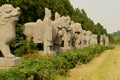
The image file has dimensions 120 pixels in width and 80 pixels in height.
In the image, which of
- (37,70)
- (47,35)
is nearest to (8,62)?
(37,70)

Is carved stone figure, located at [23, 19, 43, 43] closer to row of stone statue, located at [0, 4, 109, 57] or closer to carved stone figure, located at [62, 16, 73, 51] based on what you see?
row of stone statue, located at [0, 4, 109, 57]

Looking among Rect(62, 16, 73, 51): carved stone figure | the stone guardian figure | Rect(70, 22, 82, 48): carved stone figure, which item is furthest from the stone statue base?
Rect(70, 22, 82, 48): carved stone figure

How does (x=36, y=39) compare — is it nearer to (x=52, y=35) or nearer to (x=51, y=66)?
(x=52, y=35)

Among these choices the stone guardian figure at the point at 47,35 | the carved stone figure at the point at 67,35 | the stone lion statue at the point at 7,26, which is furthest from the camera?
the carved stone figure at the point at 67,35

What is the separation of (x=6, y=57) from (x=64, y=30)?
9566 mm

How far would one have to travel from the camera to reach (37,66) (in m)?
10.2

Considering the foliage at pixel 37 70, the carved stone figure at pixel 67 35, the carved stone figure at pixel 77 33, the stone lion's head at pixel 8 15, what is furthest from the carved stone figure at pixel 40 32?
the carved stone figure at pixel 77 33

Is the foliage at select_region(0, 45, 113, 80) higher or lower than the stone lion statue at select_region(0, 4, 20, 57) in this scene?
lower

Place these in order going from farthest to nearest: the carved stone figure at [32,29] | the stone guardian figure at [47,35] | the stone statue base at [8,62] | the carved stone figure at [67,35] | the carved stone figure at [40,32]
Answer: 1. the carved stone figure at [67,35]
2. the carved stone figure at [32,29]
3. the carved stone figure at [40,32]
4. the stone guardian figure at [47,35]
5. the stone statue base at [8,62]

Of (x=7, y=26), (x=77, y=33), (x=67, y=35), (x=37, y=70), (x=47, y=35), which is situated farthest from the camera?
(x=77, y=33)

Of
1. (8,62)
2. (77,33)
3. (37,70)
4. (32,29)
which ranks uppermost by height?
(77,33)

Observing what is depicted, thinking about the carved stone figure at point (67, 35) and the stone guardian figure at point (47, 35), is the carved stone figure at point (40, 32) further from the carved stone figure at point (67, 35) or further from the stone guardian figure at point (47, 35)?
the carved stone figure at point (67, 35)

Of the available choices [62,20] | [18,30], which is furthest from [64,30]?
[18,30]

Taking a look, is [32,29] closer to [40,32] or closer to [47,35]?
[40,32]
